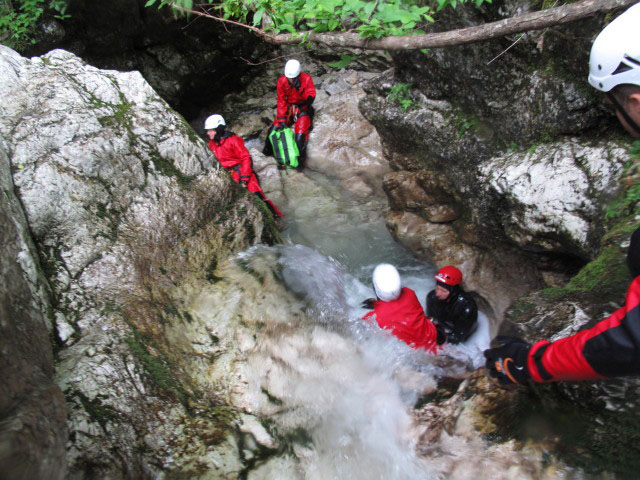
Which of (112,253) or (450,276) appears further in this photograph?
(450,276)

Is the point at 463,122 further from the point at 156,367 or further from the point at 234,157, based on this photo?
the point at 156,367

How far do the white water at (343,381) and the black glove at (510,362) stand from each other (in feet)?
2.74

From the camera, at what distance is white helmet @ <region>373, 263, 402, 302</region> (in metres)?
3.92

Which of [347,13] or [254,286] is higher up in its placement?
[347,13]

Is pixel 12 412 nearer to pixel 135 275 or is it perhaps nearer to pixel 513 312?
pixel 135 275

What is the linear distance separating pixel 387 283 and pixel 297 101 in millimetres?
5573

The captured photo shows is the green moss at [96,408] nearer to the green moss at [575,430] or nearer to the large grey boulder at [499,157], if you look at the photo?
the green moss at [575,430]

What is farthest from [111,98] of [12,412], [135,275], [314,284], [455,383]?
[455,383]

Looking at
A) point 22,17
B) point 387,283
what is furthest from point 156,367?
point 22,17

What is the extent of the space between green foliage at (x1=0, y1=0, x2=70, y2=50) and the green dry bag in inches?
162

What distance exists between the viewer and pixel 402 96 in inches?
229

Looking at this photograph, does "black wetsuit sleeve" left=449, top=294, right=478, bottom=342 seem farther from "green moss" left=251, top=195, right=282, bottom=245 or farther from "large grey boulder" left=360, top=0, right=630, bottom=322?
"green moss" left=251, top=195, right=282, bottom=245

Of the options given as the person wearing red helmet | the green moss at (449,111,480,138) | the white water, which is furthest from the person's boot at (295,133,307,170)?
the person wearing red helmet

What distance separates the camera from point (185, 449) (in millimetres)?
2727
